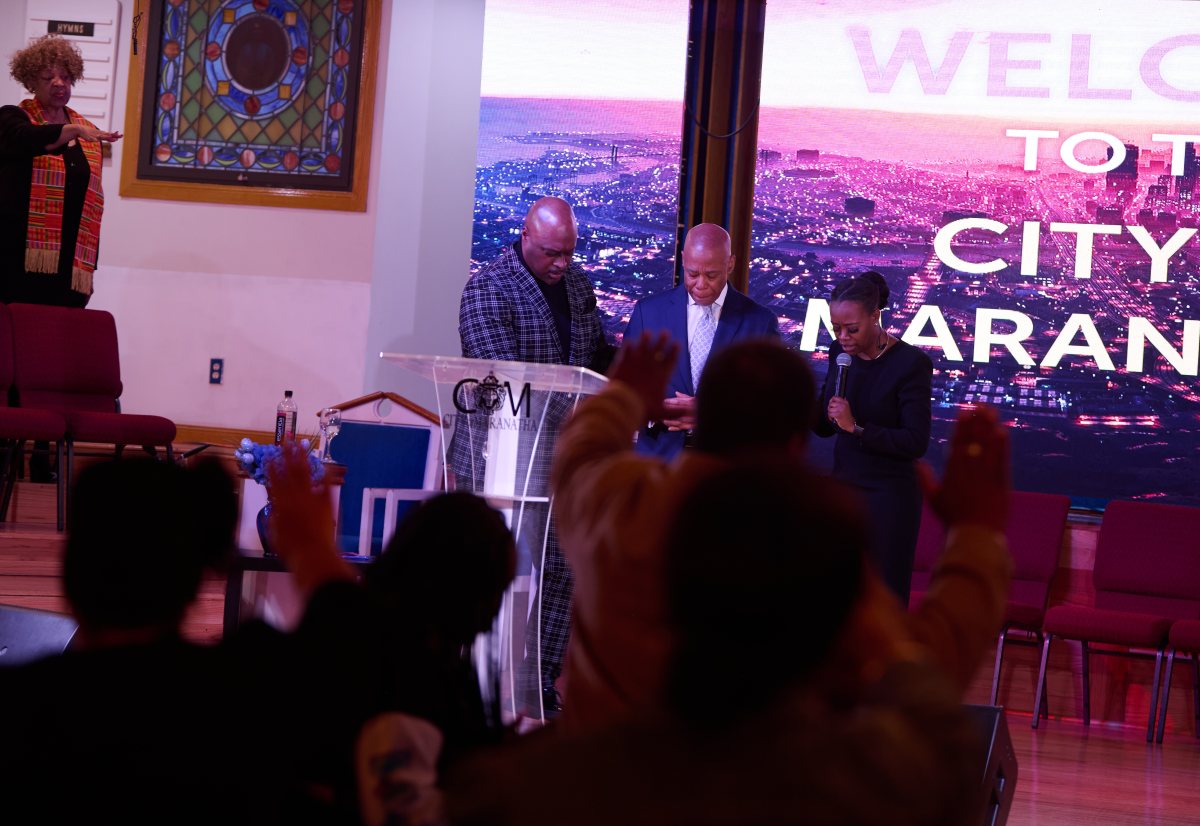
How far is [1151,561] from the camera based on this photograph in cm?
597

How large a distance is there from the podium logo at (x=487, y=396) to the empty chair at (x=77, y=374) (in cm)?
257

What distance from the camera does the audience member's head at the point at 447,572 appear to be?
5.20 ft

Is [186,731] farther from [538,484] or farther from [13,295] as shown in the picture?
[13,295]

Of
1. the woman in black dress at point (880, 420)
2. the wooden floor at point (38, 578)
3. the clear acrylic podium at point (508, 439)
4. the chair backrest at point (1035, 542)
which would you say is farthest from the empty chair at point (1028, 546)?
the wooden floor at point (38, 578)

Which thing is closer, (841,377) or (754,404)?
(754,404)

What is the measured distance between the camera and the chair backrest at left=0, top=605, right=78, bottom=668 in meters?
2.58

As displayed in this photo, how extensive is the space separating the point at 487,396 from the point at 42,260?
3556 mm

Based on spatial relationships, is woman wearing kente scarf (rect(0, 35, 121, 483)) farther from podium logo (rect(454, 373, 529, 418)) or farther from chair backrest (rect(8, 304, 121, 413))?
podium logo (rect(454, 373, 529, 418))

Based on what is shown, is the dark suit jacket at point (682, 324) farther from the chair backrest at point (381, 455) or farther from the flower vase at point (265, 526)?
the chair backrest at point (381, 455)

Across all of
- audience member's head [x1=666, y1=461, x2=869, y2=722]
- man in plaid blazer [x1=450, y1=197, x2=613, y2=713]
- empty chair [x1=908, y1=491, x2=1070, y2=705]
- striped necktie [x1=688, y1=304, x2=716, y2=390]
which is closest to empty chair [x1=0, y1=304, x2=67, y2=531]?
man in plaid blazer [x1=450, y1=197, x2=613, y2=713]

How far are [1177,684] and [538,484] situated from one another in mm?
3808

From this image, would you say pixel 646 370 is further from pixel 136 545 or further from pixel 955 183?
pixel 955 183

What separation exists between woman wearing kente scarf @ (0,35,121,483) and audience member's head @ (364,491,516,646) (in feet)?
15.9

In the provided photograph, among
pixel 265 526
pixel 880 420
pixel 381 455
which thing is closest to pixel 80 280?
pixel 381 455
